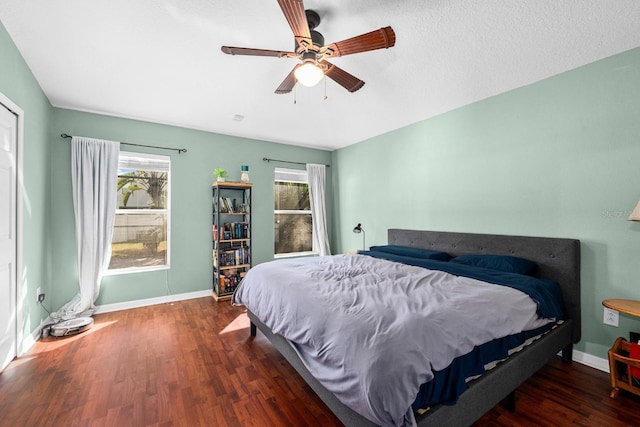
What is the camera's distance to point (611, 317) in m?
2.26

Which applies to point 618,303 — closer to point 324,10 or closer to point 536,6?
point 536,6

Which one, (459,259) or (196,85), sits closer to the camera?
(196,85)

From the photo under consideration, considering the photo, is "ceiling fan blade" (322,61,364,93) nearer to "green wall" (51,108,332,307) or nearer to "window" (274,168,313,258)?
"green wall" (51,108,332,307)

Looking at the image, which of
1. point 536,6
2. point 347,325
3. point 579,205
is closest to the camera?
point 347,325

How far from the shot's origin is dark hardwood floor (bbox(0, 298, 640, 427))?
173 centimetres

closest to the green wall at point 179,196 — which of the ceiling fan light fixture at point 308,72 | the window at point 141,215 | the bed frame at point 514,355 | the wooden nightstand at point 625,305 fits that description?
the window at point 141,215

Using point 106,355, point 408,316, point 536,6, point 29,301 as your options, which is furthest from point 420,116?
point 29,301

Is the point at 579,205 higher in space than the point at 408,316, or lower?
higher

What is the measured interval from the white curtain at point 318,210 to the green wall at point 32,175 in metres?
3.57

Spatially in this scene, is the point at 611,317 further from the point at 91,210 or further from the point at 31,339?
the point at 91,210

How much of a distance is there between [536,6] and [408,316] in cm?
210

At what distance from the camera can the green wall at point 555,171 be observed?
7.25 feet

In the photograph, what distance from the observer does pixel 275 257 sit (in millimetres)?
4926

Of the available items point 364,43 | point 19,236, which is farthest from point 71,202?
point 364,43
